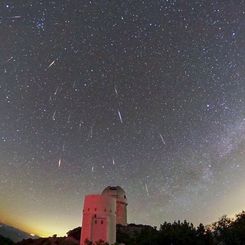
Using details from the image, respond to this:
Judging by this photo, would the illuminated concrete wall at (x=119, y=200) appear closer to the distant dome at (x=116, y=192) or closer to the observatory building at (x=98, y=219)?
the distant dome at (x=116, y=192)

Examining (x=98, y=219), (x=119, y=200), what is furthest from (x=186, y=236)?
(x=119, y=200)

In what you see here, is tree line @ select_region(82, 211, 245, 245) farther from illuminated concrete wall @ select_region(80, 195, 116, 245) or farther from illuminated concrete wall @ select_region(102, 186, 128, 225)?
illuminated concrete wall @ select_region(102, 186, 128, 225)

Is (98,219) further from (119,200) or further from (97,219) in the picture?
(119,200)

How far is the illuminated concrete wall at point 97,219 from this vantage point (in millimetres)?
49312

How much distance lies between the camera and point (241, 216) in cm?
5409

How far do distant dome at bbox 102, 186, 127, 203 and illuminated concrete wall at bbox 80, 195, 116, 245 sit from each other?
61.3 ft

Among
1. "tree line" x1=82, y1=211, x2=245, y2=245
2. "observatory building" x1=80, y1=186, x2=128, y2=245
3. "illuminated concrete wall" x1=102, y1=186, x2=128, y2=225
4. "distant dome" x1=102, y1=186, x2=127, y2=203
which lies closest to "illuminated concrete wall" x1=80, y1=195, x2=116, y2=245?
"observatory building" x1=80, y1=186, x2=128, y2=245

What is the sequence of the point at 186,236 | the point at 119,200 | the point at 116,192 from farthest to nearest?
the point at 116,192, the point at 119,200, the point at 186,236

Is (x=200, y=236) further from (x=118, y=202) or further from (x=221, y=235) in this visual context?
(x=118, y=202)

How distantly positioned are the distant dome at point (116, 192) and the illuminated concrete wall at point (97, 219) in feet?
61.3

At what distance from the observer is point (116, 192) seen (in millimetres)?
70000

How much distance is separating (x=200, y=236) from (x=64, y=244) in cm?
2312

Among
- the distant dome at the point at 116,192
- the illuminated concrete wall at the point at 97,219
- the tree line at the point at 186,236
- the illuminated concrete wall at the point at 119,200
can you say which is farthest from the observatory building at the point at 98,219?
the distant dome at the point at 116,192

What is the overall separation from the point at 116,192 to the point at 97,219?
2059 centimetres
